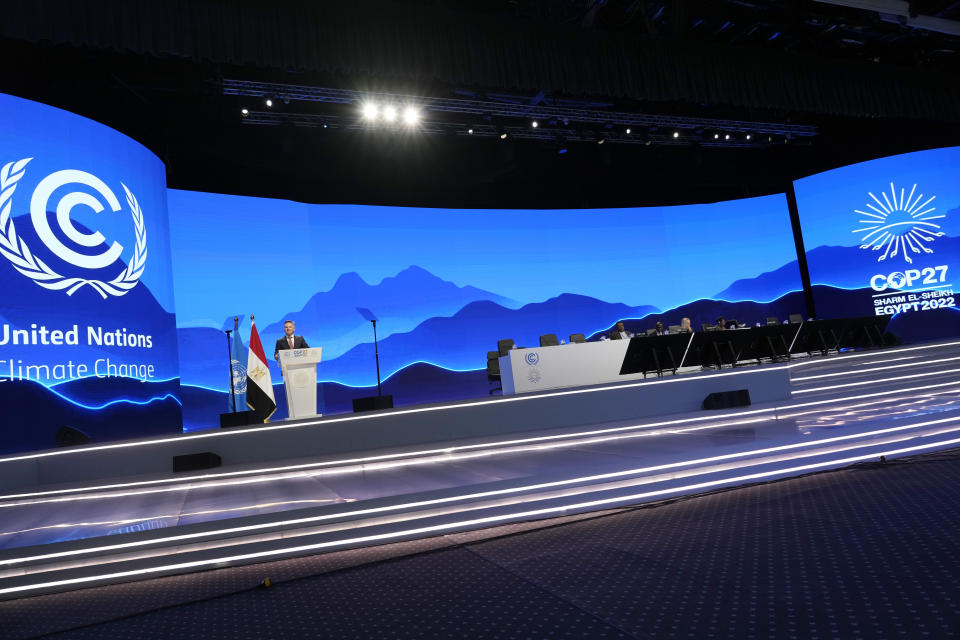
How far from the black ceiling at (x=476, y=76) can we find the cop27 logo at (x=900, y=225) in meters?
1.01

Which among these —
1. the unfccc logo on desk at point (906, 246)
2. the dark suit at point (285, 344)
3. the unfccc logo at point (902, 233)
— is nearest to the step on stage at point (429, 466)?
the dark suit at point (285, 344)

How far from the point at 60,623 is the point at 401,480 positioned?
5.15ft

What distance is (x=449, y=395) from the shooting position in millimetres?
10617

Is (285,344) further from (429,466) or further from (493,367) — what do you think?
(493,367)

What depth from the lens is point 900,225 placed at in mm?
11359

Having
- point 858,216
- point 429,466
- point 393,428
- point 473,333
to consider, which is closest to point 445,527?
point 429,466

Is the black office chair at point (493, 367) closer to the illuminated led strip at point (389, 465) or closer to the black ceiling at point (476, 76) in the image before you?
the black ceiling at point (476, 76)

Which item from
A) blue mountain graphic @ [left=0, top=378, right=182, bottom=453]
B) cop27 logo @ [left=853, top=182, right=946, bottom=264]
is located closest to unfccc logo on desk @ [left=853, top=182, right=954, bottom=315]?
cop27 logo @ [left=853, top=182, right=946, bottom=264]

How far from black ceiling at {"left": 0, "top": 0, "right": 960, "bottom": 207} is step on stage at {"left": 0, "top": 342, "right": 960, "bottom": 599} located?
11.6 ft

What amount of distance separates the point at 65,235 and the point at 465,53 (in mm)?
4397

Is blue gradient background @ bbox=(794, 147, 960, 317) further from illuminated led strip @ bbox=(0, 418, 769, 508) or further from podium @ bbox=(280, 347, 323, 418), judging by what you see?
podium @ bbox=(280, 347, 323, 418)

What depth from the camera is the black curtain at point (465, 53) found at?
17.5 feet

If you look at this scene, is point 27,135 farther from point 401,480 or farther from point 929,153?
point 929,153

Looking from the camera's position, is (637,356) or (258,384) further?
(637,356)
